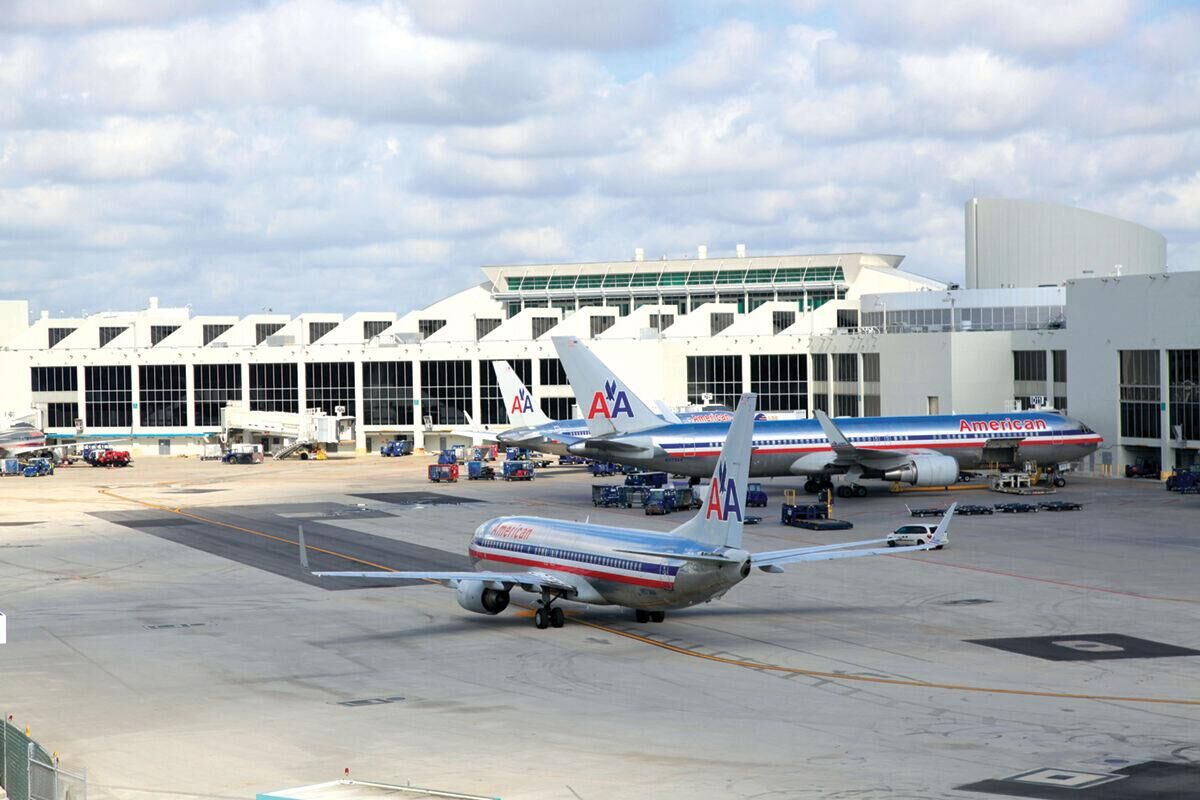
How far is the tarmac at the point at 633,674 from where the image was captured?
30.4 m

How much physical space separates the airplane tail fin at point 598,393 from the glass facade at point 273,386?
79045 mm

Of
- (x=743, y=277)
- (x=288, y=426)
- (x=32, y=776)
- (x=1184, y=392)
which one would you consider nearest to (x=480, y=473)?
(x=288, y=426)

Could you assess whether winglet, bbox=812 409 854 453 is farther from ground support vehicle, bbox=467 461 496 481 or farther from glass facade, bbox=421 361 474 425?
glass facade, bbox=421 361 474 425

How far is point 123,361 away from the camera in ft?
527

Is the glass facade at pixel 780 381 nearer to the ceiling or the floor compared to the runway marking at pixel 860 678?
nearer to the ceiling

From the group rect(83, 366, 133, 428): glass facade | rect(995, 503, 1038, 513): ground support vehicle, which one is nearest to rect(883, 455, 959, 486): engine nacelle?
rect(995, 503, 1038, 513): ground support vehicle

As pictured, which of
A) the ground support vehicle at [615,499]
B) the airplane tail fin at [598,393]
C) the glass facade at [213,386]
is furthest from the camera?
the glass facade at [213,386]

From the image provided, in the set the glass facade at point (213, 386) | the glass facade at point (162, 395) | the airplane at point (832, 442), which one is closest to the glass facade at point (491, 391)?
the glass facade at point (213, 386)

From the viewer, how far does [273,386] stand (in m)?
161

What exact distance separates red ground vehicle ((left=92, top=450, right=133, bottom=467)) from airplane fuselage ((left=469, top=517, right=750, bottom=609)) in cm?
9699

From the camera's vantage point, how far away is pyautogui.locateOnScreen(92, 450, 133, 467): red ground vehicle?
141125 mm

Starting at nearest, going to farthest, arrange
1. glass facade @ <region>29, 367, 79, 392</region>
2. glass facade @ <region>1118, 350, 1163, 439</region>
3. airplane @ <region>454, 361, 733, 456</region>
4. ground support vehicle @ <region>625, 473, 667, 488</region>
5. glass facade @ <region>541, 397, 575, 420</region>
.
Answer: ground support vehicle @ <region>625, 473, 667, 488</region>, glass facade @ <region>1118, 350, 1163, 439</region>, airplane @ <region>454, 361, 733, 456</region>, glass facade @ <region>541, 397, 575, 420</region>, glass facade @ <region>29, 367, 79, 392</region>

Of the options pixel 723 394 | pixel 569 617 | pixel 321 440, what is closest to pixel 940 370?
pixel 723 394

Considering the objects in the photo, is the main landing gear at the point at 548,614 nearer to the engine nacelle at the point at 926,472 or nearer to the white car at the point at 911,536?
the white car at the point at 911,536
